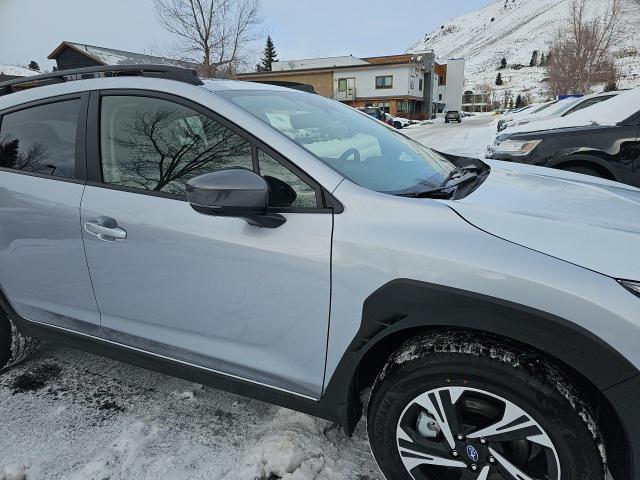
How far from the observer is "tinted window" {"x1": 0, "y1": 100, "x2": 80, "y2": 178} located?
2.21 m

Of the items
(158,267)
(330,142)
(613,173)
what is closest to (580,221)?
(330,142)

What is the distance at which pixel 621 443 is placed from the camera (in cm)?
147

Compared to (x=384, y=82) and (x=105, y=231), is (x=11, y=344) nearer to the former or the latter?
(x=105, y=231)

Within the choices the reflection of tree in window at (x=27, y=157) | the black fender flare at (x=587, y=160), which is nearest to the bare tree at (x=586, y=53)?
the black fender flare at (x=587, y=160)

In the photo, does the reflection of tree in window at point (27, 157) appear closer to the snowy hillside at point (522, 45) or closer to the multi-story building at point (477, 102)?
the multi-story building at point (477, 102)

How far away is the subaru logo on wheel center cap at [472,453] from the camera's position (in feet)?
5.16

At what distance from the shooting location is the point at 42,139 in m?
2.32

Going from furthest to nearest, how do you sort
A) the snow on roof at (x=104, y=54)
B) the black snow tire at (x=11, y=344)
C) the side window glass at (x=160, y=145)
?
the snow on roof at (x=104, y=54) → the black snow tire at (x=11, y=344) → the side window glass at (x=160, y=145)

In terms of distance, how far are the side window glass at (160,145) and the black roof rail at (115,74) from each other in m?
0.14

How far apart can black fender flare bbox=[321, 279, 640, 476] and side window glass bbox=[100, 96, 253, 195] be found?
780 mm

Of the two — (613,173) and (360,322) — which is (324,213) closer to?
(360,322)

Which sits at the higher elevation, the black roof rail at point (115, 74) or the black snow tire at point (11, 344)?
the black roof rail at point (115, 74)

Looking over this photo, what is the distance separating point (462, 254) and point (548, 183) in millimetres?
1052

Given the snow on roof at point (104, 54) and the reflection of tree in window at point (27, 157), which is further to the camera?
the snow on roof at point (104, 54)
